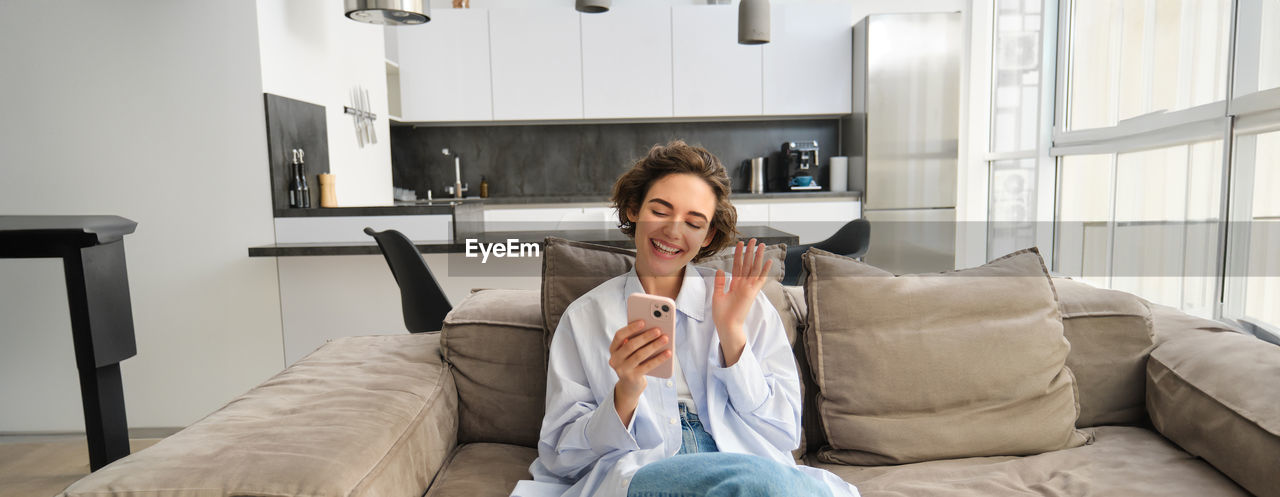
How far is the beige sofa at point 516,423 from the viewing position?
3.70 feet

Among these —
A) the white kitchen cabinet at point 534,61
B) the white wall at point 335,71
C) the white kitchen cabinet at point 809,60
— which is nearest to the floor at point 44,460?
the white wall at point 335,71

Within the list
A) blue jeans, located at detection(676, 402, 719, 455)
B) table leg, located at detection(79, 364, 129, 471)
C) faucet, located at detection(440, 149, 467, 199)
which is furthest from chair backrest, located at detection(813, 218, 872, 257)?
faucet, located at detection(440, 149, 467, 199)

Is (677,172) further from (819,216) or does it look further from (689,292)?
(819,216)

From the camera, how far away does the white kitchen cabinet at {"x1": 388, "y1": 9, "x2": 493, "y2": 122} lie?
15.9ft

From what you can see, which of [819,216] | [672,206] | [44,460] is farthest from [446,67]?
[672,206]

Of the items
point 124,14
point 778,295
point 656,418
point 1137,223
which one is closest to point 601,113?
point 124,14

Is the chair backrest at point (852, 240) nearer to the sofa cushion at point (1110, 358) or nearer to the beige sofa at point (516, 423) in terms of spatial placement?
the beige sofa at point (516, 423)

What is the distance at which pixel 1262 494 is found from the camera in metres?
1.29

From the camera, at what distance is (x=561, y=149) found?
5434 mm

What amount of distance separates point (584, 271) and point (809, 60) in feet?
12.7

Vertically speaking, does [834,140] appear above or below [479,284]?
above

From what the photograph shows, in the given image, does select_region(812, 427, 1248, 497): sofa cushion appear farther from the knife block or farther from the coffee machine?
the coffee machine

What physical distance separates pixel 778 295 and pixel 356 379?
91 cm

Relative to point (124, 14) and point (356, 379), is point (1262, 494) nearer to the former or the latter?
point (356, 379)
